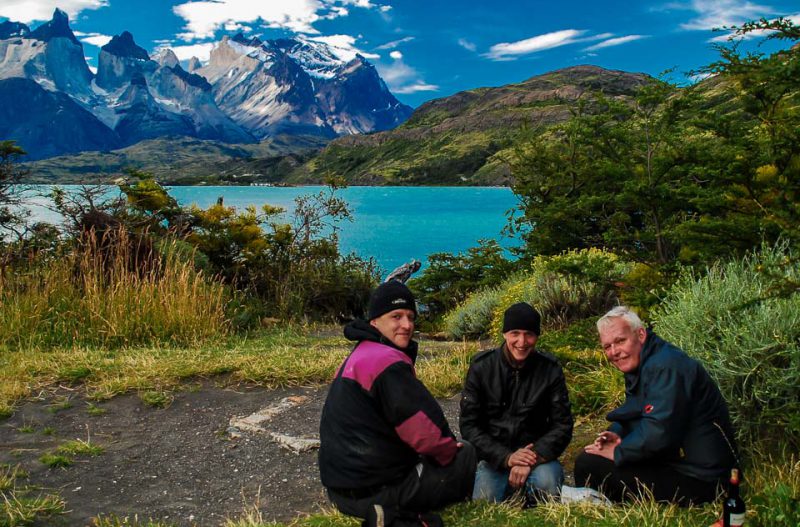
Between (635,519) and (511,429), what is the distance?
3.23ft

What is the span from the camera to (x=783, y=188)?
6684 mm

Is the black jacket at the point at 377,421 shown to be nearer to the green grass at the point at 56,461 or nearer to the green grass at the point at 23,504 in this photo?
the green grass at the point at 23,504

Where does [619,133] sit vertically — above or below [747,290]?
above

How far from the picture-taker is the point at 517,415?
166 inches

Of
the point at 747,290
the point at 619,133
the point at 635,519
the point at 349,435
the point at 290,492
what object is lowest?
the point at 290,492

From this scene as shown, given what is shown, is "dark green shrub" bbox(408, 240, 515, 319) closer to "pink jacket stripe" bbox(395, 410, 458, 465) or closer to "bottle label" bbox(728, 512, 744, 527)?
"pink jacket stripe" bbox(395, 410, 458, 465)

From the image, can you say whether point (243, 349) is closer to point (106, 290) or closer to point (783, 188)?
point (106, 290)

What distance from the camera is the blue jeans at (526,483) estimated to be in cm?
399

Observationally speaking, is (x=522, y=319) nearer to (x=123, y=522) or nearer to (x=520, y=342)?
(x=520, y=342)

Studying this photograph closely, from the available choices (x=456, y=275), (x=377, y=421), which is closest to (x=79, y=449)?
(x=377, y=421)

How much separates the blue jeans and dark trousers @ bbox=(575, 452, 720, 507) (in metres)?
0.17

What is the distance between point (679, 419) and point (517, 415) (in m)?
1.05

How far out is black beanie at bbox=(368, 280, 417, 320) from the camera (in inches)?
136

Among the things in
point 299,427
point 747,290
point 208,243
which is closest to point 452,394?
point 299,427
